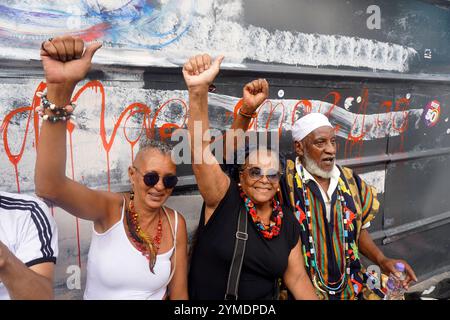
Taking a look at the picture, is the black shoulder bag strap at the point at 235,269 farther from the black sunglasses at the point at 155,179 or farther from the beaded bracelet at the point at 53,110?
the beaded bracelet at the point at 53,110

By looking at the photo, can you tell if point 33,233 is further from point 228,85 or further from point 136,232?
point 228,85

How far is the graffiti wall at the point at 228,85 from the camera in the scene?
187 cm

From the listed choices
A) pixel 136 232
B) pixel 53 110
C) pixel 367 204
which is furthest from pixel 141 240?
pixel 367 204

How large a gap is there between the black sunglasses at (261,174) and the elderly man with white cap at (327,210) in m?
Answer: 0.29

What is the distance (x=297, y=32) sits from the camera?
2.80m

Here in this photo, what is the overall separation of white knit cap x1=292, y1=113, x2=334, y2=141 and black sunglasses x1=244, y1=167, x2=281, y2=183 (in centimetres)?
57

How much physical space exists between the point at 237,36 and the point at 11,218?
1.75m

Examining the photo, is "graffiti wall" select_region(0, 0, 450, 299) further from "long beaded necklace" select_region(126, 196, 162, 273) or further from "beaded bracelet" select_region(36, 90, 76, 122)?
"beaded bracelet" select_region(36, 90, 76, 122)

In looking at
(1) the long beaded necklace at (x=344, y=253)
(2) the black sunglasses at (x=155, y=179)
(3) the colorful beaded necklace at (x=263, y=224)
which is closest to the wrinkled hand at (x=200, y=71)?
(2) the black sunglasses at (x=155, y=179)

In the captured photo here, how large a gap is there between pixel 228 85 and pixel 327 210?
104cm

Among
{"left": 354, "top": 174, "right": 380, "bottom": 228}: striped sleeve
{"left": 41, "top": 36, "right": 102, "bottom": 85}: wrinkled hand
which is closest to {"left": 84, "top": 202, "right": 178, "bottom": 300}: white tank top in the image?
{"left": 41, "top": 36, "right": 102, "bottom": 85}: wrinkled hand

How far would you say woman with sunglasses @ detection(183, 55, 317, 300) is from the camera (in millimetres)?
1886
